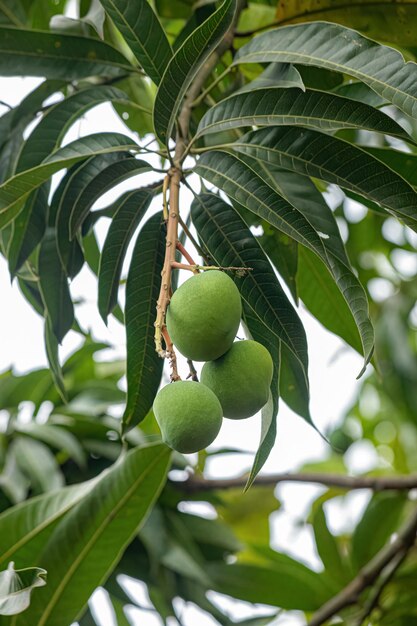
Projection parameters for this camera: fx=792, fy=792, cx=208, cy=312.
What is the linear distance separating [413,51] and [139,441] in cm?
88

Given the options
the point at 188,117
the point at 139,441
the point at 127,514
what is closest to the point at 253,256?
the point at 188,117

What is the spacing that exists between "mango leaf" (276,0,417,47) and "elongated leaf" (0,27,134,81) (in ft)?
0.99

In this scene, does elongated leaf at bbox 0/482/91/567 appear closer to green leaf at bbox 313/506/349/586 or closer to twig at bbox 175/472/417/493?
twig at bbox 175/472/417/493

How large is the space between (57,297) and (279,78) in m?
0.39

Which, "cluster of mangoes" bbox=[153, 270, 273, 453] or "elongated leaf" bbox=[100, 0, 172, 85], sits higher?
"elongated leaf" bbox=[100, 0, 172, 85]

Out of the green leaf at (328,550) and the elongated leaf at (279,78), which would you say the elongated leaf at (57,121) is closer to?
the elongated leaf at (279,78)

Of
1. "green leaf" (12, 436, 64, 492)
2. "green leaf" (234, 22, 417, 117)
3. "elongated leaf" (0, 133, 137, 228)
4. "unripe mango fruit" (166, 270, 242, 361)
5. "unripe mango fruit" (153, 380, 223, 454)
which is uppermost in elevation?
"green leaf" (234, 22, 417, 117)

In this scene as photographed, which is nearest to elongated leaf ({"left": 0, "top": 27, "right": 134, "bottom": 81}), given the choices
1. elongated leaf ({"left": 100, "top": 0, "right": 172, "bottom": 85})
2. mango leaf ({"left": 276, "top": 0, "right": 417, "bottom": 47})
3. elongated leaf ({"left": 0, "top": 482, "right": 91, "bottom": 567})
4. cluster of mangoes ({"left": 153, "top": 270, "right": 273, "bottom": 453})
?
elongated leaf ({"left": 100, "top": 0, "right": 172, "bottom": 85})

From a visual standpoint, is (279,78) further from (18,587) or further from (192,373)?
(18,587)

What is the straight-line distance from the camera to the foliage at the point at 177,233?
769mm

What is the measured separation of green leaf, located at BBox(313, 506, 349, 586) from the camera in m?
1.81

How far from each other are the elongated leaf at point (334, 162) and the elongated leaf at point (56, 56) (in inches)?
12.2

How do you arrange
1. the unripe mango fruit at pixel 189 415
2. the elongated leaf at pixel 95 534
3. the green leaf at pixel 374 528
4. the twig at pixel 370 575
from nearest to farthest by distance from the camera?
the unripe mango fruit at pixel 189 415, the elongated leaf at pixel 95 534, the twig at pixel 370 575, the green leaf at pixel 374 528

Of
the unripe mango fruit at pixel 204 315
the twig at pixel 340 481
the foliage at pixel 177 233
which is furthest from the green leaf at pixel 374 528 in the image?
the unripe mango fruit at pixel 204 315
